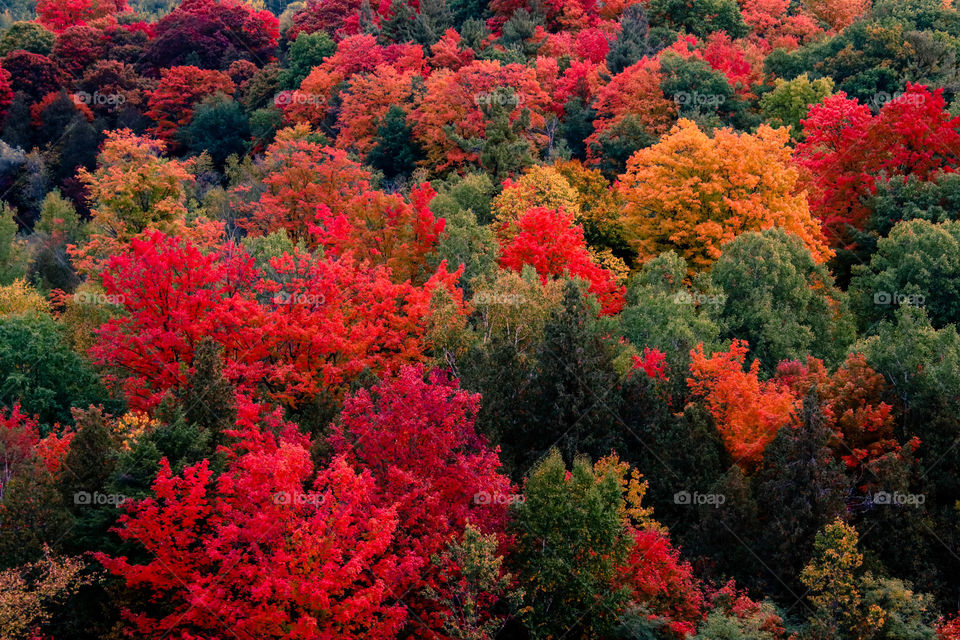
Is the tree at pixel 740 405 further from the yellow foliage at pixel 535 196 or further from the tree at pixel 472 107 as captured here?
the tree at pixel 472 107

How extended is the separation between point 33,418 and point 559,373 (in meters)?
23.6

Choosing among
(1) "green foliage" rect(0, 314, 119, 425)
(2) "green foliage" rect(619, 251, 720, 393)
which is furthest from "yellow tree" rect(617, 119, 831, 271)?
(1) "green foliage" rect(0, 314, 119, 425)

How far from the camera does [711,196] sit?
51344 millimetres

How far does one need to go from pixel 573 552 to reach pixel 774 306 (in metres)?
20.8

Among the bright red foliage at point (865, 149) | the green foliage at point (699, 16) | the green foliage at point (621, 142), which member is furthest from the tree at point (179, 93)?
the bright red foliage at point (865, 149)

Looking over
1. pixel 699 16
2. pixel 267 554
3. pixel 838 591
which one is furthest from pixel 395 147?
pixel 838 591

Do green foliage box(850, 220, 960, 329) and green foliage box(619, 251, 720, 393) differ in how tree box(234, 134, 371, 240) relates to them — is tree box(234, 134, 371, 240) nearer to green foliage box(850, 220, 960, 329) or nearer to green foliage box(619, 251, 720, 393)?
green foliage box(619, 251, 720, 393)

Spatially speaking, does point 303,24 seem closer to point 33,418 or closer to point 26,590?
point 33,418

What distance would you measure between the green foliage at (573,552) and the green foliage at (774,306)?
17119 mm

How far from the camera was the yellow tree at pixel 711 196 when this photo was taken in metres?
49.7

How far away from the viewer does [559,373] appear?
3412cm

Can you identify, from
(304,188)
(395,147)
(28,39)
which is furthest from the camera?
(28,39)

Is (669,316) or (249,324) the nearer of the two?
(249,324)

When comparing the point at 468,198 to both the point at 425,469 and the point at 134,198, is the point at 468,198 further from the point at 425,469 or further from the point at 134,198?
the point at 425,469
